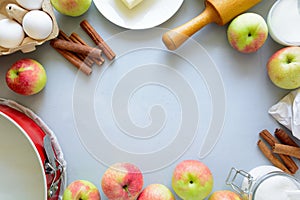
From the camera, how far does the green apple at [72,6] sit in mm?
812

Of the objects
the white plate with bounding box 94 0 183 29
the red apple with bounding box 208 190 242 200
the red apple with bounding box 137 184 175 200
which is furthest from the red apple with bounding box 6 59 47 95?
the red apple with bounding box 208 190 242 200


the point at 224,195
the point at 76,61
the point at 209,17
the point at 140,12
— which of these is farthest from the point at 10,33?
the point at 224,195

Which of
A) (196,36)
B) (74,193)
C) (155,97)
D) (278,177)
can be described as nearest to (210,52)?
(196,36)

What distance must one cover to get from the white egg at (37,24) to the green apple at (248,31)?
0.36 m

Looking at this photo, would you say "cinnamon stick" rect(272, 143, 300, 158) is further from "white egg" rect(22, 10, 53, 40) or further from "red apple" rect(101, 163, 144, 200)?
"white egg" rect(22, 10, 53, 40)

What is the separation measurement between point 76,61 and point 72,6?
11 centimetres

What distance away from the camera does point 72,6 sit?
0.82m

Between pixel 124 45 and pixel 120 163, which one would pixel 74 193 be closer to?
pixel 120 163

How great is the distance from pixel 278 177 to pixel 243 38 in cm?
27

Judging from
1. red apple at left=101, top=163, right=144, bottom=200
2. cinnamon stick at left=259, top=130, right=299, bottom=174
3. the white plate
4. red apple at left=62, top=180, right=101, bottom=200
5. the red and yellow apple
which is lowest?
cinnamon stick at left=259, top=130, right=299, bottom=174

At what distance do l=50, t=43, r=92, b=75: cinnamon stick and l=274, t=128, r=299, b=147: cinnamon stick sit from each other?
0.40 meters

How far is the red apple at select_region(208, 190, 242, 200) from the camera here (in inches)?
31.4

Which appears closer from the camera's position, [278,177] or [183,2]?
[278,177]

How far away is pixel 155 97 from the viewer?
2.78 feet
